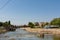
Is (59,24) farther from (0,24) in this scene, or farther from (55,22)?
(0,24)

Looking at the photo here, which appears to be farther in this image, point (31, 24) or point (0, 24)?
point (31, 24)

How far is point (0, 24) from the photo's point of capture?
12131 centimetres

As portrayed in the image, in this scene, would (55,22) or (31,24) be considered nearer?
(55,22)

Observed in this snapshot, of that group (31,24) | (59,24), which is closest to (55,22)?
(59,24)

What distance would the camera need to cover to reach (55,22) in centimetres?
11750

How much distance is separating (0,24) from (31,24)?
3600 centimetres

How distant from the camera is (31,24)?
149000 mm

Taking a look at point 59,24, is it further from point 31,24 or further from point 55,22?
point 31,24

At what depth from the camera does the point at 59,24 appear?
4515 inches

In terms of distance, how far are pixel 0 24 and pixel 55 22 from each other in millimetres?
39991

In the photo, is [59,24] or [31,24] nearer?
[59,24]

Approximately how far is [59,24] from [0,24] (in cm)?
4264
